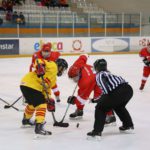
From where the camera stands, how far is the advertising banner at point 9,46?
13469 millimetres

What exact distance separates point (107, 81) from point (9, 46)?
10.2 metres

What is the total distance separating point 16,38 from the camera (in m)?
13.7

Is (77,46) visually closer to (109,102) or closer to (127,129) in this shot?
(127,129)

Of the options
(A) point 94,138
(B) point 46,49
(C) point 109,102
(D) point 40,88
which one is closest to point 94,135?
(A) point 94,138

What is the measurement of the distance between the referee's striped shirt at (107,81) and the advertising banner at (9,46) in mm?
10064

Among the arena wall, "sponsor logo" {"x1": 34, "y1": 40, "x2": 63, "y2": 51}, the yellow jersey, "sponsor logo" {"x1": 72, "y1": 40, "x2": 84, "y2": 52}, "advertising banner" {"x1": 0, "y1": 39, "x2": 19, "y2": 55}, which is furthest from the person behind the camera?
"sponsor logo" {"x1": 72, "y1": 40, "x2": 84, "y2": 52}

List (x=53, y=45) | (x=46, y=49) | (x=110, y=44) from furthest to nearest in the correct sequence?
(x=110, y=44), (x=53, y=45), (x=46, y=49)

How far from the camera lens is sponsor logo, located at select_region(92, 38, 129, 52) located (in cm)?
1479

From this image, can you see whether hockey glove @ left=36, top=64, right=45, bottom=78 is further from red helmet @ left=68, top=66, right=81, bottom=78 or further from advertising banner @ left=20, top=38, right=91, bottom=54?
advertising banner @ left=20, top=38, right=91, bottom=54

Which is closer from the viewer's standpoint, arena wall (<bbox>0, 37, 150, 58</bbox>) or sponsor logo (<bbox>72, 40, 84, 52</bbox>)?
arena wall (<bbox>0, 37, 150, 58</bbox>)

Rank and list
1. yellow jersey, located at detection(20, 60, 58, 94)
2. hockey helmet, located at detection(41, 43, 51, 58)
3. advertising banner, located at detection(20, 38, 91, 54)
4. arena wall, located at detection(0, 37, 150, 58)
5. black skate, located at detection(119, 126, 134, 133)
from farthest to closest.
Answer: advertising banner, located at detection(20, 38, 91, 54) → arena wall, located at detection(0, 37, 150, 58) → hockey helmet, located at detection(41, 43, 51, 58) → black skate, located at detection(119, 126, 134, 133) → yellow jersey, located at detection(20, 60, 58, 94)

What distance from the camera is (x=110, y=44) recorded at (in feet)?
49.2

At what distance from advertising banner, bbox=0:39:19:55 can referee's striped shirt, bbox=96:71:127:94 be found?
33.0 feet

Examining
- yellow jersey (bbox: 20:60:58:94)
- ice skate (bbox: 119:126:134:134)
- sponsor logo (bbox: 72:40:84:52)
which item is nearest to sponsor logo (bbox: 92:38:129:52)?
sponsor logo (bbox: 72:40:84:52)
